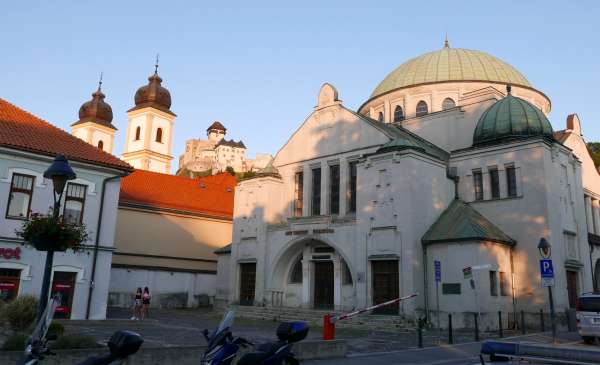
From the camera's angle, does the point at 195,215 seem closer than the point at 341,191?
No

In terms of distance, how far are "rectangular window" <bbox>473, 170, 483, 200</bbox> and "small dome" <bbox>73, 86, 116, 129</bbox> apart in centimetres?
5611

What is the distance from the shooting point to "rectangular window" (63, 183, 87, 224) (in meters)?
23.0

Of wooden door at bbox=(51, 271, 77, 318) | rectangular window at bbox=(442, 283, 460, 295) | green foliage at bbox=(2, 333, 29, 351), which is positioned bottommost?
green foliage at bbox=(2, 333, 29, 351)

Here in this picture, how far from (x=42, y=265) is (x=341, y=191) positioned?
54.7 ft

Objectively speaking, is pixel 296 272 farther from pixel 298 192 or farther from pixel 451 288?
pixel 451 288

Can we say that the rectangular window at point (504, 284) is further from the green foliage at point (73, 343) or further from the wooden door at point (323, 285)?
the green foliage at point (73, 343)

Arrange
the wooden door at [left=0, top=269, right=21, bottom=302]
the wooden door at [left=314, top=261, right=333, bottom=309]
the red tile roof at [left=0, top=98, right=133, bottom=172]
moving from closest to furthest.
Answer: the wooden door at [left=0, top=269, right=21, bottom=302] → the red tile roof at [left=0, top=98, right=133, bottom=172] → the wooden door at [left=314, top=261, right=333, bottom=309]

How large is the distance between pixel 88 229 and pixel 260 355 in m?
19.0

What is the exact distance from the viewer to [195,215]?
143 feet

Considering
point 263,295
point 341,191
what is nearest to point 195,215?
point 263,295

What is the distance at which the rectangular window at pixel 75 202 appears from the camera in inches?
906

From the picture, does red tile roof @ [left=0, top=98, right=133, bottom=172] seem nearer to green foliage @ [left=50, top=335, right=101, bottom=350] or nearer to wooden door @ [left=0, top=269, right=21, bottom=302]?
wooden door @ [left=0, top=269, right=21, bottom=302]

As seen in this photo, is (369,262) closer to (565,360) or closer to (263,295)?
(263,295)

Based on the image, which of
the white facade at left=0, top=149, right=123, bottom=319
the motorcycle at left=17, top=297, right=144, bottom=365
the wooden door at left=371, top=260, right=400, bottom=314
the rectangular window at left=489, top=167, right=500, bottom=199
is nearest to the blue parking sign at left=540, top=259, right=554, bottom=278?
the wooden door at left=371, top=260, right=400, bottom=314
